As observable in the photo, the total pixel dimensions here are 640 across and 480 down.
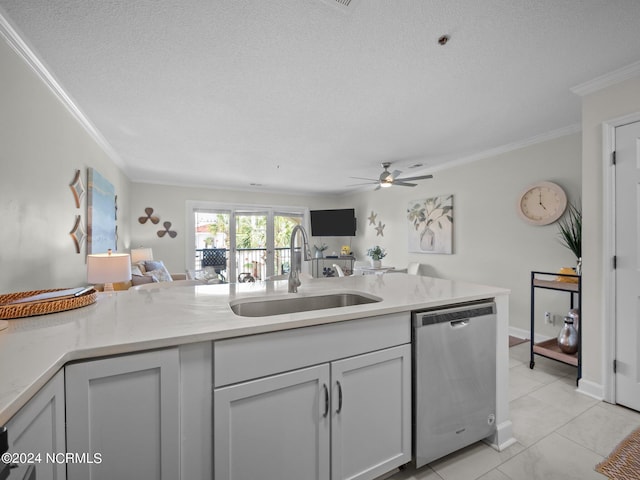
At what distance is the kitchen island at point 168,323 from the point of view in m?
0.71

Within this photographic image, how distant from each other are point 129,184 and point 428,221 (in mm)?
5236

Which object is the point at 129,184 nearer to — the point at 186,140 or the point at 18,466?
the point at 186,140

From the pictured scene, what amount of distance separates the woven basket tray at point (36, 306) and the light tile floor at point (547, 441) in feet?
5.67

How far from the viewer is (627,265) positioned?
1949mm

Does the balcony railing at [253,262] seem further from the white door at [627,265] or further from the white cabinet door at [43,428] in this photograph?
the white door at [627,265]

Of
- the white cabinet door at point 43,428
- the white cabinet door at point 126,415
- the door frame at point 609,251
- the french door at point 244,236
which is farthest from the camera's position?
the french door at point 244,236

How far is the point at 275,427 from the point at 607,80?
10.0 feet

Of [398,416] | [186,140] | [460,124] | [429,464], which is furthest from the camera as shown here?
[186,140]

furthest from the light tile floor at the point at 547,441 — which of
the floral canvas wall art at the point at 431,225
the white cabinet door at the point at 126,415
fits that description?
the floral canvas wall art at the point at 431,225

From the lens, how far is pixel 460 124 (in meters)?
2.76

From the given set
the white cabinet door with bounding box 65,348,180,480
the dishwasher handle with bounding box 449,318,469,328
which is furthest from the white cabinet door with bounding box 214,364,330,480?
the dishwasher handle with bounding box 449,318,469,328

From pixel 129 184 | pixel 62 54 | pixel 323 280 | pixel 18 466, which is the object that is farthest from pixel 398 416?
pixel 129 184

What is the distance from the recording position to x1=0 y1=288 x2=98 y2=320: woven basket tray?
3.39 ft

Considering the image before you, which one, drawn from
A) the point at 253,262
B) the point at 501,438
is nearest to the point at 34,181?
the point at 501,438
